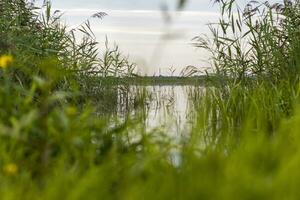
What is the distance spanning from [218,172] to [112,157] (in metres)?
0.60

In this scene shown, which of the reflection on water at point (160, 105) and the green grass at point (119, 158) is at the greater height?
the green grass at point (119, 158)

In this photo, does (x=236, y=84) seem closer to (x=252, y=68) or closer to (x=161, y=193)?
(x=252, y=68)

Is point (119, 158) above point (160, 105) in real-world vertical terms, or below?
above

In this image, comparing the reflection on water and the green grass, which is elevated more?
the green grass

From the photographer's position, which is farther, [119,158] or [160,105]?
[160,105]

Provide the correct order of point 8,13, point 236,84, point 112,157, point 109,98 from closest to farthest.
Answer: point 112,157 < point 236,84 < point 8,13 < point 109,98

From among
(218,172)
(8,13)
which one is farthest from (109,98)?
(218,172)

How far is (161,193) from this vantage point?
210 centimetres

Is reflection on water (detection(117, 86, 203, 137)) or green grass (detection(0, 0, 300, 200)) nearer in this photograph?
green grass (detection(0, 0, 300, 200))

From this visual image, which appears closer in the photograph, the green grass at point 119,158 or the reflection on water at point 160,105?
the green grass at point 119,158

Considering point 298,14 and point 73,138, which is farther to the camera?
point 298,14

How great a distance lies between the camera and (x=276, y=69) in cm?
728

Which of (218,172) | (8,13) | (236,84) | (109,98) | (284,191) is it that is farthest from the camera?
(109,98)

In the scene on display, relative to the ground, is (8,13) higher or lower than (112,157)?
higher
